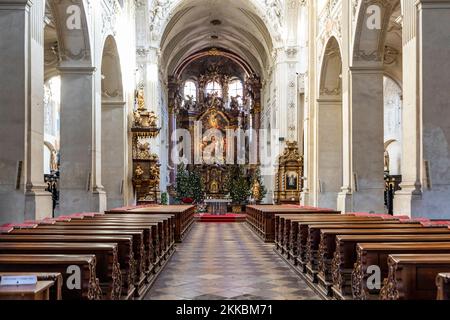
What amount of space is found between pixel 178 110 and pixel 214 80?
13.4ft

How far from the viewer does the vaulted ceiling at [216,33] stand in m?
25.9

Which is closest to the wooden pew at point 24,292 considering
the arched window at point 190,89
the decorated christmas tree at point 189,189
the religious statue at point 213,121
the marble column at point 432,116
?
the marble column at point 432,116

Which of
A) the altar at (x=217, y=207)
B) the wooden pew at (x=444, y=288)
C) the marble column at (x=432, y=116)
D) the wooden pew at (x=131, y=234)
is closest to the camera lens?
the wooden pew at (x=444, y=288)

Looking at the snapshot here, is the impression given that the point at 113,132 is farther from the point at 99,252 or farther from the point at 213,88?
the point at 213,88

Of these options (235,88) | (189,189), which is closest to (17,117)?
(189,189)

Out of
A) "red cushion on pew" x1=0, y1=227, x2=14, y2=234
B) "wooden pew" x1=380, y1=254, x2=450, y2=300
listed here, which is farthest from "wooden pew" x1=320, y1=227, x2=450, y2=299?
"red cushion on pew" x1=0, y1=227, x2=14, y2=234

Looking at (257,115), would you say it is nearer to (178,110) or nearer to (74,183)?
(178,110)

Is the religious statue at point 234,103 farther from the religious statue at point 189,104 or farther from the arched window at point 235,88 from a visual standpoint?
the religious statue at point 189,104

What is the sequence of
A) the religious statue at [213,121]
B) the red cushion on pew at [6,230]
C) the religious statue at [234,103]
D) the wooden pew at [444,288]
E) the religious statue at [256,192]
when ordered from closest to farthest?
the wooden pew at [444,288], the red cushion on pew at [6,230], the religious statue at [256,192], the religious statue at [213,121], the religious statue at [234,103]

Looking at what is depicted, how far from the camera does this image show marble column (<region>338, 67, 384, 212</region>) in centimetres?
1165

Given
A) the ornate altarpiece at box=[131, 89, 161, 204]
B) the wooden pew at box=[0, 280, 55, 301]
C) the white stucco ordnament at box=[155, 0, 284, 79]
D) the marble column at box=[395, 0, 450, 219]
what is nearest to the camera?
the wooden pew at box=[0, 280, 55, 301]

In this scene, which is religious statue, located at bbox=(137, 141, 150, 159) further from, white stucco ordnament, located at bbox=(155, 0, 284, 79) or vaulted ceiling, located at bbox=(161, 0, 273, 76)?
vaulted ceiling, located at bbox=(161, 0, 273, 76)

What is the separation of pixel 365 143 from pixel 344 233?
20.5ft

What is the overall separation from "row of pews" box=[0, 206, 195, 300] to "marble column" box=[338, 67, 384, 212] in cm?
500
